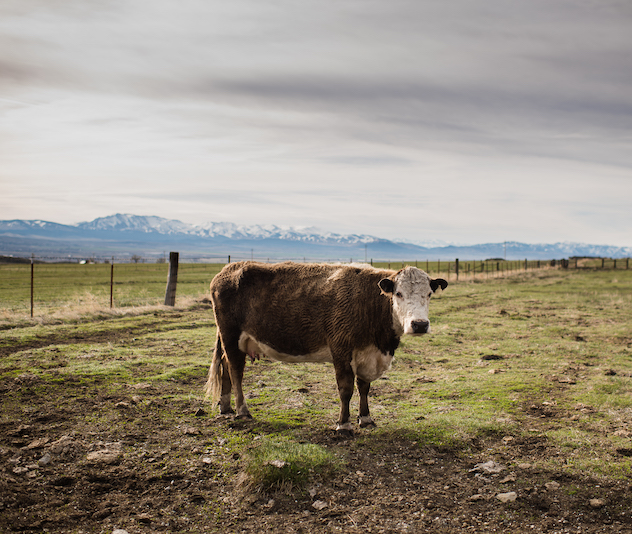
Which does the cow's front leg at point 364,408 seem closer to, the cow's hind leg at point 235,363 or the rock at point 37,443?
the cow's hind leg at point 235,363

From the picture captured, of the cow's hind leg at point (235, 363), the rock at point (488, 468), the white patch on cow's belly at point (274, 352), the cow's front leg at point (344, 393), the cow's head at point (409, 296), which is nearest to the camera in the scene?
the rock at point (488, 468)

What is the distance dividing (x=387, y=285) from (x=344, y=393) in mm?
1742

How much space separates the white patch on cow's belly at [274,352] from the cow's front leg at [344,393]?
372mm

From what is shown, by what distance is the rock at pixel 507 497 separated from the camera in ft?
16.5

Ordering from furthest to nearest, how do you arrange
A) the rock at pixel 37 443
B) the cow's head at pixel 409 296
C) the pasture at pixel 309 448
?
the cow's head at pixel 409 296
the rock at pixel 37 443
the pasture at pixel 309 448

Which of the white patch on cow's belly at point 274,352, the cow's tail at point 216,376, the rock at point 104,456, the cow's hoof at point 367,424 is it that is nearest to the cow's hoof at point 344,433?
the cow's hoof at point 367,424

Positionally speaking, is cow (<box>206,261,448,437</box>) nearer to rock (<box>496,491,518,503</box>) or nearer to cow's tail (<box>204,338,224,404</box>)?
cow's tail (<box>204,338,224,404</box>)

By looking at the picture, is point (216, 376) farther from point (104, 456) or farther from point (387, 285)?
point (387, 285)

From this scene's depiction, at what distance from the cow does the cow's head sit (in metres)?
0.01

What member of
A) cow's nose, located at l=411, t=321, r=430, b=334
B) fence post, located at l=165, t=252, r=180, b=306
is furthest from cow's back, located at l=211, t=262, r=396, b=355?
fence post, located at l=165, t=252, r=180, b=306

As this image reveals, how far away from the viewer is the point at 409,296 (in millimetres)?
6391

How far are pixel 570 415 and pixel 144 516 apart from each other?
6.64m

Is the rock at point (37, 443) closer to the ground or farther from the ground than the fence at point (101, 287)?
farther from the ground

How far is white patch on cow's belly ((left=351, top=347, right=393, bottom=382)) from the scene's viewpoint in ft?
22.5
